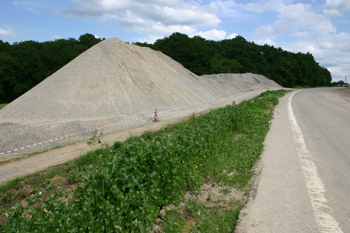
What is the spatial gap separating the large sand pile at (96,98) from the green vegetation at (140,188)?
669cm

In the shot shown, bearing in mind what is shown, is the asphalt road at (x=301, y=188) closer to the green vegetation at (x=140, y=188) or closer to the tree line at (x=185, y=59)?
the green vegetation at (x=140, y=188)

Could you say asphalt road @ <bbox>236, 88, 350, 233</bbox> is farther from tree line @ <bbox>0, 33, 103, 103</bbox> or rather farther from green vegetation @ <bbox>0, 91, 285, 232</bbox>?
tree line @ <bbox>0, 33, 103, 103</bbox>

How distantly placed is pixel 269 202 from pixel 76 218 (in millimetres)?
3235

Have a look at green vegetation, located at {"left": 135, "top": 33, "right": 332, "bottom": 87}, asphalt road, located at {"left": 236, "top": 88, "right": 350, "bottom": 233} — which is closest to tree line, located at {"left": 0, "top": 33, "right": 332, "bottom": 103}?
green vegetation, located at {"left": 135, "top": 33, "right": 332, "bottom": 87}

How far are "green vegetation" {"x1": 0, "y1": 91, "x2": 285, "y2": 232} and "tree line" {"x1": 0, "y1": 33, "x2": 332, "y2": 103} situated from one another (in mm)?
41985

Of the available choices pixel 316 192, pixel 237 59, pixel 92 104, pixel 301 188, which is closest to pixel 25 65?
pixel 92 104

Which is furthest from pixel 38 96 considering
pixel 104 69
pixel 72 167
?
pixel 72 167

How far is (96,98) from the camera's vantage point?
17875 millimetres

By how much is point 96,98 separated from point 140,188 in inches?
607

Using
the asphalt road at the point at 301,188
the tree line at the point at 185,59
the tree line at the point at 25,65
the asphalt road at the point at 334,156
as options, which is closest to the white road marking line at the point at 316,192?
the asphalt road at the point at 301,188

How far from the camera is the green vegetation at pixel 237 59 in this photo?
202 feet

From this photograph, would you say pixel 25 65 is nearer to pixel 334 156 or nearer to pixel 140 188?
pixel 140 188

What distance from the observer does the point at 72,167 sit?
298 inches

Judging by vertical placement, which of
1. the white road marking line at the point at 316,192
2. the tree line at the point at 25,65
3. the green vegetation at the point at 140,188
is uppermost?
the tree line at the point at 25,65
